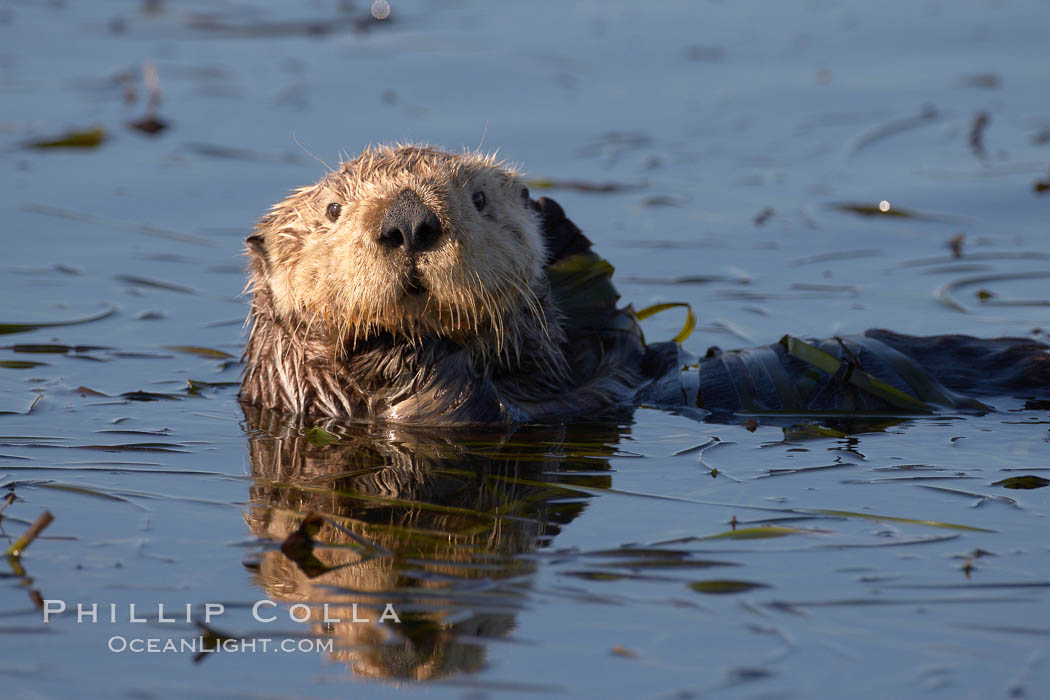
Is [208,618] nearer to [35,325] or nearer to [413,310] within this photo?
[413,310]

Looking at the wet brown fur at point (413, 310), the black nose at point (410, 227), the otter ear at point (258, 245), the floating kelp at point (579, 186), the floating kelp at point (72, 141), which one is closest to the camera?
the black nose at point (410, 227)

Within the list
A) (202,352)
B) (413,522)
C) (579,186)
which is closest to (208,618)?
(413,522)

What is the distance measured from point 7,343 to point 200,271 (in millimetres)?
1544

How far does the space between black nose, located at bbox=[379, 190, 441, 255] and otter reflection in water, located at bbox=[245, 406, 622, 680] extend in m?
0.82

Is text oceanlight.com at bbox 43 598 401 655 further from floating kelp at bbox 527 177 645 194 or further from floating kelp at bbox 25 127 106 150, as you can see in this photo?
floating kelp at bbox 25 127 106 150

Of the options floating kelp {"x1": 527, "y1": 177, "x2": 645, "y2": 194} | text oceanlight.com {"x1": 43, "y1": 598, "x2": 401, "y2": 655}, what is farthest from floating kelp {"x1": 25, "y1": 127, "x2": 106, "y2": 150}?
text oceanlight.com {"x1": 43, "y1": 598, "x2": 401, "y2": 655}

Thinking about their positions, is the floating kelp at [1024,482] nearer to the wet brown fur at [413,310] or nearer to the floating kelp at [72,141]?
the wet brown fur at [413,310]

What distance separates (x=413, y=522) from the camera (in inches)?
167

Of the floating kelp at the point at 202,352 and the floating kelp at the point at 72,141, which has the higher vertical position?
the floating kelp at the point at 72,141

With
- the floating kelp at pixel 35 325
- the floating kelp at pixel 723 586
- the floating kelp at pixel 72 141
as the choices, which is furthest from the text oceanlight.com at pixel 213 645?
the floating kelp at pixel 72 141

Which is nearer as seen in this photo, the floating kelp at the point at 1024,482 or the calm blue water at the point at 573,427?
the calm blue water at the point at 573,427

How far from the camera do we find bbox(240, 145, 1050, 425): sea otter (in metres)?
4.88

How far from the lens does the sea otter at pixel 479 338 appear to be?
16.0 ft

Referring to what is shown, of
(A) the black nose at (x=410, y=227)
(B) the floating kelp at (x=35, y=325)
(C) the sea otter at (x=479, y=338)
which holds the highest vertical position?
(A) the black nose at (x=410, y=227)
